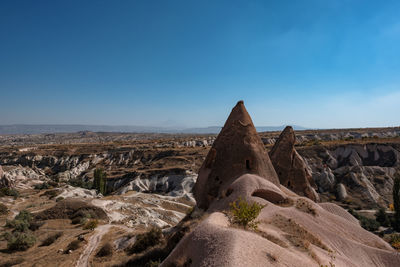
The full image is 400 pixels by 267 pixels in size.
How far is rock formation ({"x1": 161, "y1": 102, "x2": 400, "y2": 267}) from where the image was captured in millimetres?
4703

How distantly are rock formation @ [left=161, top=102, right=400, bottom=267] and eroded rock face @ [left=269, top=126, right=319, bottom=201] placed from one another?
3.40 meters

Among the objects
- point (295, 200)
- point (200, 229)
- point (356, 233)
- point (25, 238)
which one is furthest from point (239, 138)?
point (25, 238)

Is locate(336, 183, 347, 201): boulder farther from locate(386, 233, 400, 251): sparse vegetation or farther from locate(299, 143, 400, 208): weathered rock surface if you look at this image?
locate(386, 233, 400, 251): sparse vegetation

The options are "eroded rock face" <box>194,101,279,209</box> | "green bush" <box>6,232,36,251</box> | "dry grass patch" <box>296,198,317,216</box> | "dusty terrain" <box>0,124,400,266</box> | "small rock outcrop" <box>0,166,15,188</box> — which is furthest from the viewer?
"small rock outcrop" <box>0,166,15,188</box>

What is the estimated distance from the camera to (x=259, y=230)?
6.22 m

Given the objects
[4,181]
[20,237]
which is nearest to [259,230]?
[20,237]

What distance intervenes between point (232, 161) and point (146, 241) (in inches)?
293

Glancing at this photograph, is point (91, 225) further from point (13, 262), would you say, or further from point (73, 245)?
point (13, 262)

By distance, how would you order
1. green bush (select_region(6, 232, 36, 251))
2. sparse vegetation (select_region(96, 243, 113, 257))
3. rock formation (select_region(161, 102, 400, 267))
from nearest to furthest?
rock formation (select_region(161, 102, 400, 267)), sparse vegetation (select_region(96, 243, 113, 257)), green bush (select_region(6, 232, 36, 251))

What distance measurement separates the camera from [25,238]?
15.8m

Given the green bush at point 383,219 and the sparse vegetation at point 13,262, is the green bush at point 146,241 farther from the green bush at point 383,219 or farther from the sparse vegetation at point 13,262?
the green bush at point 383,219

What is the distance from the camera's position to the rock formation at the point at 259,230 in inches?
185

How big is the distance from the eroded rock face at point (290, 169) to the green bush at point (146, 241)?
31.4 feet

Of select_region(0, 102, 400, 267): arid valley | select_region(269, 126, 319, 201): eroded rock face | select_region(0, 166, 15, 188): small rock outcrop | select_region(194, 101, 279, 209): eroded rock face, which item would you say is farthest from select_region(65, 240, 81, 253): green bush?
select_region(0, 166, 15, 188): small rock outcrop
